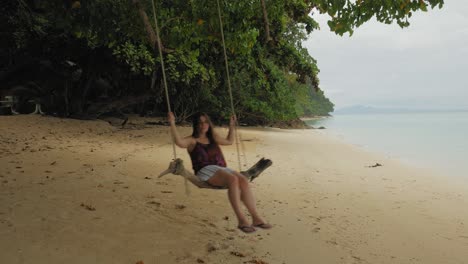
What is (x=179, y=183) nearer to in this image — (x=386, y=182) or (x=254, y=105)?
(x=386, y=182)

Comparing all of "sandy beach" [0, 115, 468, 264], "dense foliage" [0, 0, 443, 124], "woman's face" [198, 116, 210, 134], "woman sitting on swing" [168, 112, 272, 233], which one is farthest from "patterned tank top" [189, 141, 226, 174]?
"dense foliage" [0, 0, 443, 124]

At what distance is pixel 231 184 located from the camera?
425cm

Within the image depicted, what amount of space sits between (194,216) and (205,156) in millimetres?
1110

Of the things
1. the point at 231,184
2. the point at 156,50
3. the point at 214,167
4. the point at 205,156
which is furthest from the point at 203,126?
the point at 156,50

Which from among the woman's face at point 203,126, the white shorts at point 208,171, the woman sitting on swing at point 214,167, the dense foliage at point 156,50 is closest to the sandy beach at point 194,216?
the woman sitting on swing at point 214,167

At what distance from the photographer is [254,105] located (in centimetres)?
2439

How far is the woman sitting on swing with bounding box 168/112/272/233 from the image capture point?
4164 millimetres

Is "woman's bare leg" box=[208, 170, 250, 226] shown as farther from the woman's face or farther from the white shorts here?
the woman's face

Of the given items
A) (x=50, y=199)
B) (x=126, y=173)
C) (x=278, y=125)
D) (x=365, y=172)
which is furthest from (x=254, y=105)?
(x=50, y=199)

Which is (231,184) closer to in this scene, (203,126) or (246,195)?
(246,195)

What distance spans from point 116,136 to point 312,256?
9.77 m

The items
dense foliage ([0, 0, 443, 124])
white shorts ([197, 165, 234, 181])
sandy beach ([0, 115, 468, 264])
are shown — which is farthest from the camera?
dense foliage ([0, 0, 443, 124])

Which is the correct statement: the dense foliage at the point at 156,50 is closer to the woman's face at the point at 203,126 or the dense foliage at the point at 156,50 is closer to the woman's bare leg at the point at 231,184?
the woman's face at the point at 203,126

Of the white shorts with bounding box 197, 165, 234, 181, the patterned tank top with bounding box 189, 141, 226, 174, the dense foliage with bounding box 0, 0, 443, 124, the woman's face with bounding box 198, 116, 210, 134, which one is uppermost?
the dense foliage with bounding box 0, 0, 443, 124
